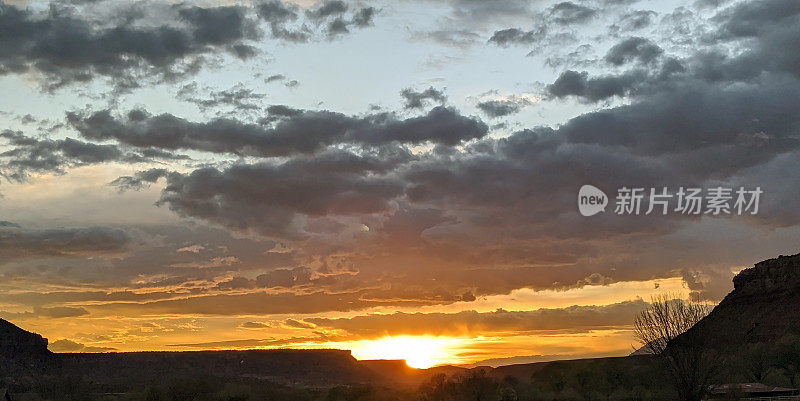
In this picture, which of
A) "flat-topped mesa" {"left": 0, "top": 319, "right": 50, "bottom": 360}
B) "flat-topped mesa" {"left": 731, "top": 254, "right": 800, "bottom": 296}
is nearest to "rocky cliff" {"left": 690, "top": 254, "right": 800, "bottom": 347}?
"flat-topped mesa" {"left": 731, "top": 254, "right": 800, "bottom": 296}

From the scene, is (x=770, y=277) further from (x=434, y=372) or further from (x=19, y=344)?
(x=19, y=344)

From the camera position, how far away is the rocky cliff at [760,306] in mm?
138888

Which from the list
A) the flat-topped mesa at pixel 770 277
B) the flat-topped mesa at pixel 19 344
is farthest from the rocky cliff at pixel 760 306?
the flat-topped mesa at pixel 19 344

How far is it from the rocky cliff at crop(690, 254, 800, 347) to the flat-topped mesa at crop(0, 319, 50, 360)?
13237 cm

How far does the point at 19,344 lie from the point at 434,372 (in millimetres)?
97084

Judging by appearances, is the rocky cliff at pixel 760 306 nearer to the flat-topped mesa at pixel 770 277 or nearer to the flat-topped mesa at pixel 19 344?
the flat-topped mesa at pixel 770 277

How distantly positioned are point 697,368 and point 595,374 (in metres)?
42.9

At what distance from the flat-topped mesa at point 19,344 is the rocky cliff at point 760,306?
132367 mm

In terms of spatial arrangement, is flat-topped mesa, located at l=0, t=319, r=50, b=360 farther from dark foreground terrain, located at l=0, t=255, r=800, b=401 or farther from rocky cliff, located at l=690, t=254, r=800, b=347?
rocky cliff, located at l=690, t=254, r=800, b=347

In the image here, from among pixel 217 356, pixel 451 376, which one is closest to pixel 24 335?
pixel 217 356

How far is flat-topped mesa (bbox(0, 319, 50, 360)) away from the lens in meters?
154

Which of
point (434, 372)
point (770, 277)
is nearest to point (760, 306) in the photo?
point (770, 277)

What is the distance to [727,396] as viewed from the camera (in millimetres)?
74062

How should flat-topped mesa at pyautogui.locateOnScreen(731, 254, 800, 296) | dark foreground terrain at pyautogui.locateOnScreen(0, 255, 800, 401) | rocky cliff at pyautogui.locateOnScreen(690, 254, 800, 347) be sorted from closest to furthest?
dark foreground terrain at pyautogui.locateOnScreen(0, 255, 800, 401) → rocky cliff at pyautogui.locateOnScreen(690, 254, 800, 347) → flat-topped mesa at pyautogui.locateOnScreen(731, 254, 800, 296)
